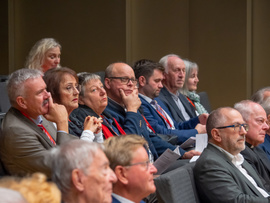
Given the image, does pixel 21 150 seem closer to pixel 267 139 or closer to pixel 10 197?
pixel 10 197

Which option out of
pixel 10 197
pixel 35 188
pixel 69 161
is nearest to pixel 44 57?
pixel 69 161

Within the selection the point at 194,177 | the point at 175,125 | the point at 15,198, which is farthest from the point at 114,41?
the point at 15,198

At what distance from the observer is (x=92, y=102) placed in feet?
11.5

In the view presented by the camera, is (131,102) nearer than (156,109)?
Yes

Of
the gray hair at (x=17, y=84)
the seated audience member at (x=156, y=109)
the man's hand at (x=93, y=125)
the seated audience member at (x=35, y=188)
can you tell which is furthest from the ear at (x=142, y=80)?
the seated audience member at (x=35, y=188)

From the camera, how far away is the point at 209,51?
705cm

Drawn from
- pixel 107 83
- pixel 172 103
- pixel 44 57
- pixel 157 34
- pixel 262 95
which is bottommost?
pixel 172 103

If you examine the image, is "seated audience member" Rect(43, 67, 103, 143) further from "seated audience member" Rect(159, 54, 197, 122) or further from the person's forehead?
"seated audience member" Rect(159, 54, 197, 122)

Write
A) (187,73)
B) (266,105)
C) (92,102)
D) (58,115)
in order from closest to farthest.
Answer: (58,115)
(92,102)
(266,105)
(187,73)

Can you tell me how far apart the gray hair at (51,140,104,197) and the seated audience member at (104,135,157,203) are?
312 millimetres

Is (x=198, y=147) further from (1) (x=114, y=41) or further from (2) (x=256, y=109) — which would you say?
(1) (x=114, y=41)

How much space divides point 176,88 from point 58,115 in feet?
8.19

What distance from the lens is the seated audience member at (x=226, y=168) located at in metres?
2.96

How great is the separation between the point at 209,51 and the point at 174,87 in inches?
78.7
